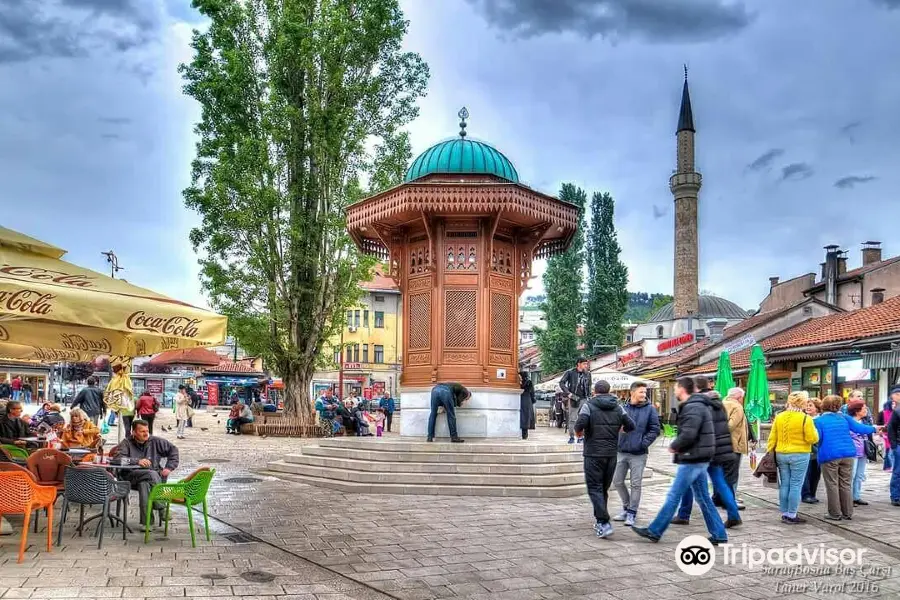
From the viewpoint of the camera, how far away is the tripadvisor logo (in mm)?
6914

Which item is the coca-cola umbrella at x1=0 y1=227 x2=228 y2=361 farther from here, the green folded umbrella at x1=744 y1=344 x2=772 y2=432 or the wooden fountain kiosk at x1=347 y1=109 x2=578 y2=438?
the green folded umbrella at x1=744 y1=344 x2=772 y2=432

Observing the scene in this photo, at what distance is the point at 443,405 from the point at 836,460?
620cm

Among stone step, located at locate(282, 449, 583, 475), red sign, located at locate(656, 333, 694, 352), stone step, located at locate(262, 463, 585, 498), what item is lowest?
stone step, located at locate(262, 463, 585, 498)

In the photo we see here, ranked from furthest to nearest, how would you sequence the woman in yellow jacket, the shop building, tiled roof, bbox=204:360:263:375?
the shop building < tiled roof, bbox=204:360:263:375 < the woman in yellow jacket

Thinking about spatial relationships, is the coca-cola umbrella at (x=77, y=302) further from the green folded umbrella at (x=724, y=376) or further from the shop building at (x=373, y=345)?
the shop building at (x=373, y=345)

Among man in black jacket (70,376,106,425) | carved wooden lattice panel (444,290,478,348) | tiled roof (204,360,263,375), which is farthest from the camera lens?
tiled roof (204,360,263,375)

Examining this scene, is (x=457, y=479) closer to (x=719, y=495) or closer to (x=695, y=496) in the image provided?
(x=719, y=495)

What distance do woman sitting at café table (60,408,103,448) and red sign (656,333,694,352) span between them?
1636 inches

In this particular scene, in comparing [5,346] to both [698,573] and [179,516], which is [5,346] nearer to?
[179,516]

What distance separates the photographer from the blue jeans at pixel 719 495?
319 inches

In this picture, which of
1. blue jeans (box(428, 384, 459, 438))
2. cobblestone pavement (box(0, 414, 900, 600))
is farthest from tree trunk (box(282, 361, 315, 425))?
cobblestone pavement (box(0, 414, 900, 600))

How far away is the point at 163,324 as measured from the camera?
736cm

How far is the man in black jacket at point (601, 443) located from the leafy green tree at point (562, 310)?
3976 cm

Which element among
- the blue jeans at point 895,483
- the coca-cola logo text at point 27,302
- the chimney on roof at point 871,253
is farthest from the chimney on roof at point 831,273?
the coca-cola logo text at point 27,302
